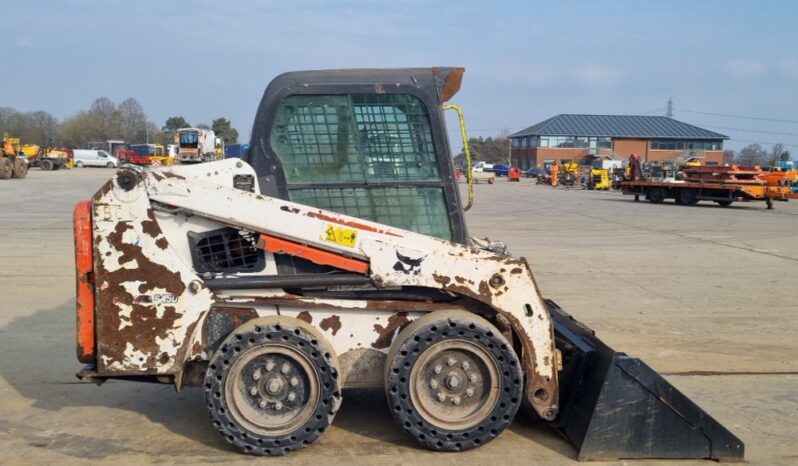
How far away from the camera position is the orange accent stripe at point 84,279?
14.1ft

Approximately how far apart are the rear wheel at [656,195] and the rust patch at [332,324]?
30.6 m

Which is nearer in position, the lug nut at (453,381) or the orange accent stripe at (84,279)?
the orange accent stripe at (84,279)

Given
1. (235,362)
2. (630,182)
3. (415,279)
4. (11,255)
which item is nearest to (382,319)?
(415,279)

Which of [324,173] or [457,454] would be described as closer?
[457,454]

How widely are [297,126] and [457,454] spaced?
89.0 inches

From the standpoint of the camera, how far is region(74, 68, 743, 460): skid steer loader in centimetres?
432

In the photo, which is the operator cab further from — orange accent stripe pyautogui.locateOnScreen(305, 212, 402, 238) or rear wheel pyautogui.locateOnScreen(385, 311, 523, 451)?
rear wheel pyautogui.locateOnScreen(385, 311, 523, 451)

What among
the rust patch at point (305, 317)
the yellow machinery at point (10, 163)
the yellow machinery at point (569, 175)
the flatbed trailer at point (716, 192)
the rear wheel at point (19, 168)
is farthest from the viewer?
the yellow machinery at point (569, 175)

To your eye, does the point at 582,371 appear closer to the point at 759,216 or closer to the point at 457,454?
the point at 457,454

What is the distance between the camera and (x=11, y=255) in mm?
12617

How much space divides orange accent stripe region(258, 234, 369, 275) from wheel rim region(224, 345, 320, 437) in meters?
0.55

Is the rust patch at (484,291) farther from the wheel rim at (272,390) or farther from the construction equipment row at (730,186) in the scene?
the construction equipment row at (730,186)

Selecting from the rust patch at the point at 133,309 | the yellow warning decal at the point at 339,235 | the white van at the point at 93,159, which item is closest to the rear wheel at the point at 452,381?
the yellow warning decal at the point at 339,235

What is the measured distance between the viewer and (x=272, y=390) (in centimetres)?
433
